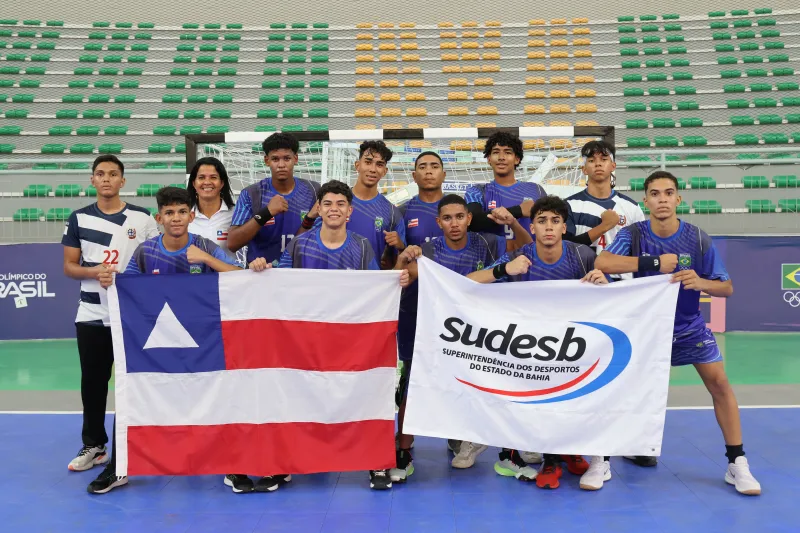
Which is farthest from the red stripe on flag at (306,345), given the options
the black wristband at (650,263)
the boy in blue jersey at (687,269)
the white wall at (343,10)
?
the white wall at (343,10)

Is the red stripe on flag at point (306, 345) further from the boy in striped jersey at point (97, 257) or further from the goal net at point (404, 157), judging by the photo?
the goal net at point (404, 157)

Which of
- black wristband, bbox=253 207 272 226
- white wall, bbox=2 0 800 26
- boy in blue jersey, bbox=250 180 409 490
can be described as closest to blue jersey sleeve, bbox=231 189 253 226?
black wristband, bbox=253 207 272 226

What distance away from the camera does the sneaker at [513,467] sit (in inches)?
166

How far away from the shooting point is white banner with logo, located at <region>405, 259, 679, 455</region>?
3.97 meters

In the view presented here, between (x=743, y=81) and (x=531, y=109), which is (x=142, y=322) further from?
(x=743, y=81)

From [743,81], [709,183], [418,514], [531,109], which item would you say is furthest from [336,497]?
[743,81]

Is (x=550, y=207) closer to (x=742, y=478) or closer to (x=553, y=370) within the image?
(x=553, y=370)

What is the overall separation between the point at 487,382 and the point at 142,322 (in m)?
2.25

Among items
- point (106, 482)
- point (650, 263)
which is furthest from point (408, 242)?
point (106, 482)

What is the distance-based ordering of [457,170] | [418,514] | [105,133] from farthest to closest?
[105,133], [457,170], [418,514]

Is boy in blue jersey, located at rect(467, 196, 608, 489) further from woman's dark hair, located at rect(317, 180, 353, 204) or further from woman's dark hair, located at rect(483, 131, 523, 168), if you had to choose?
woman's dark hair, located at rect(317, 180, 353, 204)

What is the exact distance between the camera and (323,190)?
4.08 meters

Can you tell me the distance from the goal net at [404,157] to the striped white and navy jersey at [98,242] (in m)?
1.63

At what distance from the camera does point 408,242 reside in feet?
15.4
